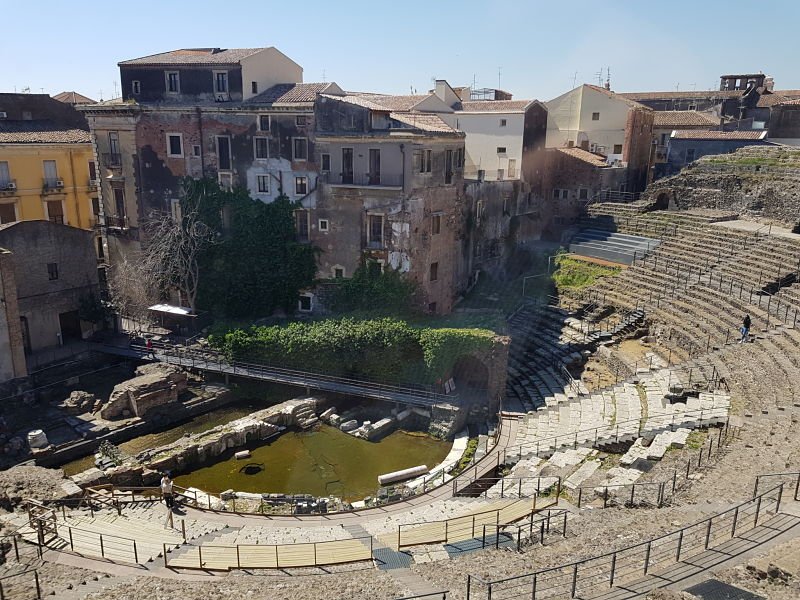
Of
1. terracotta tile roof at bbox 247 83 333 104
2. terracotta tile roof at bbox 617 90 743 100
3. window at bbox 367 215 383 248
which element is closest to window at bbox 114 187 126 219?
terracotta tile roof at bbox 247 83 333 104

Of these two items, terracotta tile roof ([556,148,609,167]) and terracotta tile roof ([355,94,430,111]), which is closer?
terracotta tile roof ([355,94,430,111])

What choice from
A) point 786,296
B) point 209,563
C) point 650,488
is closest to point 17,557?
point 209,563

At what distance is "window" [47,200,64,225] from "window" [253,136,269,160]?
15994mm

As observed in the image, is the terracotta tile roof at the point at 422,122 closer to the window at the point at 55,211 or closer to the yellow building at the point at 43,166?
the yellow building at the point at 43,166

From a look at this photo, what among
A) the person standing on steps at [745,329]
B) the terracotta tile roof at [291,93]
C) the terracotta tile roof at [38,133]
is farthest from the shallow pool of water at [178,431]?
the terracotta tile roof at [38,133]

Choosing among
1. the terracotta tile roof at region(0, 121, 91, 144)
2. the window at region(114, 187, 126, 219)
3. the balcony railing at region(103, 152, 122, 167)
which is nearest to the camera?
the balcony railing at region(103, 152, 122, 167)

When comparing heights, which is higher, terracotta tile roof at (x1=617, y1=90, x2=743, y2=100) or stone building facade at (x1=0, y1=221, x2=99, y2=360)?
terracotta tile roof at (x1=617, y1=90, x2=743, y2=100)

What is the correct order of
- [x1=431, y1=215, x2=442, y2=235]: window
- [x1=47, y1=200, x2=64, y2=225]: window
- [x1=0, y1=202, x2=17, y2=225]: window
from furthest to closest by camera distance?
[x1=47, y1=200, x2=64, y2=225]: window < [x1=0, y1=202, x2=17, y2=225]: window < [x1=431, y1=215, x2=442, y2=235]: window

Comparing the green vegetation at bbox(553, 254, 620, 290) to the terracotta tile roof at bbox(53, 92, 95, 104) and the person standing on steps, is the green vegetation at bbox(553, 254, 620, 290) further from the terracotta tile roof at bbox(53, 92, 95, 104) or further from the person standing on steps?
the terracotta tile roof at bbox(53, 92, 95, 104)

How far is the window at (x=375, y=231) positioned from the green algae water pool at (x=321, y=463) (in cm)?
966

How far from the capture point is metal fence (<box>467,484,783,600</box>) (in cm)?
1236

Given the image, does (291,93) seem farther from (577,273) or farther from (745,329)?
(745,329)

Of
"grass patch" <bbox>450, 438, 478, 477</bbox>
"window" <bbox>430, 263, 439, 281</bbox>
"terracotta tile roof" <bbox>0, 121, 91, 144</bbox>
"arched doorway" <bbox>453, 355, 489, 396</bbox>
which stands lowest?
"grass patch" <bbox>450, 438, 478, 477</bbox>

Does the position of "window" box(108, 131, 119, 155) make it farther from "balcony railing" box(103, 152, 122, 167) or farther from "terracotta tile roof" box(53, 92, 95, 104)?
"terracotta tile roof" box(53, 92, 95, 104)
